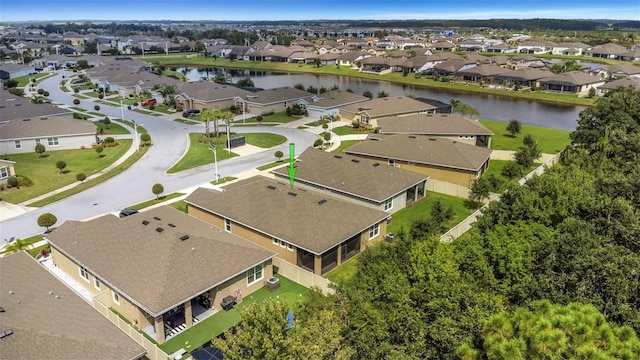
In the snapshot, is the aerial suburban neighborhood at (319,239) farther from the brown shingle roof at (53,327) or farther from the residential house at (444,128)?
the residential house at (444,128)

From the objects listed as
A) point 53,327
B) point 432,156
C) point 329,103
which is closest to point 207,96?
point 329,103

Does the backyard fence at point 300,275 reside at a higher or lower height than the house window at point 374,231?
lower

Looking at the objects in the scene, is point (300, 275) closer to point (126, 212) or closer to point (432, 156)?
point (126, 212)

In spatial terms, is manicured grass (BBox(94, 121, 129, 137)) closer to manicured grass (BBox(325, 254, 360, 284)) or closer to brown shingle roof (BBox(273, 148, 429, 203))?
brown shingle roof (BBox(273, 148, 429, 203))

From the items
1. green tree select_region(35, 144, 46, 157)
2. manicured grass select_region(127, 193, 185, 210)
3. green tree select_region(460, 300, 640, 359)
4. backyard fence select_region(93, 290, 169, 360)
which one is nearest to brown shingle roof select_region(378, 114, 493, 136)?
manicured grass select_region(127, 193, 185, 210)

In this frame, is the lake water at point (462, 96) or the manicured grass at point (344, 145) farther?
the lake water at point (462, 96)

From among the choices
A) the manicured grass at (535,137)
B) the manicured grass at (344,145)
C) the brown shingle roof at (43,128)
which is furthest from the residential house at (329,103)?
the brown shingle roof at (43,128)

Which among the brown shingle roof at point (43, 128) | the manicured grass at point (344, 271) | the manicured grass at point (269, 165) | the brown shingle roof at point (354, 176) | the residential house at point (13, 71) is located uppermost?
the residential house at point (13, 71)

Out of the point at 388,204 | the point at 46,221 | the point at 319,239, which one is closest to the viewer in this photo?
the point at 319,239
